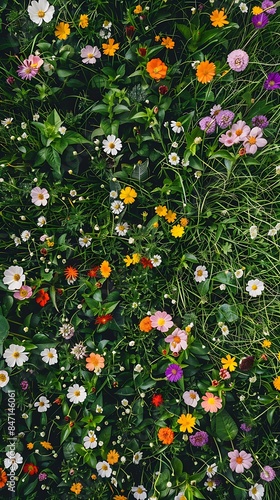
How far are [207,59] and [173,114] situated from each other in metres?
0.22

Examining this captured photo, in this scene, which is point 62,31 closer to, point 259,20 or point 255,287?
point 259,20

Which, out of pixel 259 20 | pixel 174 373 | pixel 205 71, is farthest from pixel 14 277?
pixel 259 20

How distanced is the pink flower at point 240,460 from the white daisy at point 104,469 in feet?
1.35

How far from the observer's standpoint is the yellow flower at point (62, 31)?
5.04 feet

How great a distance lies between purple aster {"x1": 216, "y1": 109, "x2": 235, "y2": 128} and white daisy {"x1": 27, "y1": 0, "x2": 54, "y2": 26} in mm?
673

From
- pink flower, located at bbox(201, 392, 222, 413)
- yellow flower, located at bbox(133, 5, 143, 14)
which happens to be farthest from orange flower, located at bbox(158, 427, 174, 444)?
yellow flower, located at bbox(133, 5, 143, 14)

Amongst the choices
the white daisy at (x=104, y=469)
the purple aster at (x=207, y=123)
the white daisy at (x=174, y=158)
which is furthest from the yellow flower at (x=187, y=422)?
the purple aster at (x=207, y=123)

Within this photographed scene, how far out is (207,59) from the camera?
5.24 ft

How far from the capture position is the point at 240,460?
150 centimetres

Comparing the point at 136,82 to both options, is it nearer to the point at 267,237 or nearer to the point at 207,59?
the point at 207,59

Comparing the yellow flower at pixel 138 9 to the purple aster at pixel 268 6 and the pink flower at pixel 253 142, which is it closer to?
the purple aster at pixel 268 6

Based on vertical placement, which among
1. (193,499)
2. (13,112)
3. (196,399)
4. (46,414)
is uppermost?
(13,112)

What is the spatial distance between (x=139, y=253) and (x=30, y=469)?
0.83 m

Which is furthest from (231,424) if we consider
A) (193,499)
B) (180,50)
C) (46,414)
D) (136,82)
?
(180,50)
